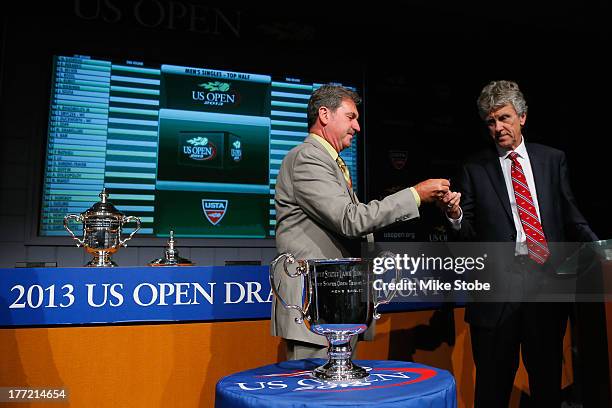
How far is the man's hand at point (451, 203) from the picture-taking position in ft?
5.39

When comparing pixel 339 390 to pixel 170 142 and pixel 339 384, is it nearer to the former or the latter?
pixel 339 384

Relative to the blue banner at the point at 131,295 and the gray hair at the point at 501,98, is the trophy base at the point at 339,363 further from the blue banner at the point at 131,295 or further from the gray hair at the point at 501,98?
the gray hair at the point at 501,98

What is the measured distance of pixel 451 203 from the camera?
5.53ft

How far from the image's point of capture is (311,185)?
144 cm

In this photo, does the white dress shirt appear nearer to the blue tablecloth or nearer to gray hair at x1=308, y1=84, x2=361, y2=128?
gray hair at x1=308, y1=84, x2=361, y2=128

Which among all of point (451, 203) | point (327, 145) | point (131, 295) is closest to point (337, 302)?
point (327, 145)

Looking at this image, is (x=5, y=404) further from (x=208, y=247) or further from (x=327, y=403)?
(x=208, y=247)

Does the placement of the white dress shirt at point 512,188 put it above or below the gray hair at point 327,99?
below

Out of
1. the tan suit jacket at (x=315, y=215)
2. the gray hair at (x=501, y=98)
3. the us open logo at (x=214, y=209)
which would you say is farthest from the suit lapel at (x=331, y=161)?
the us open logo at (x=214, y=209)

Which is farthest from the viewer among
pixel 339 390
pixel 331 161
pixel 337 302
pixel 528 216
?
pixel 528 216

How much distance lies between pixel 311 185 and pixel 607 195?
3.63 meters

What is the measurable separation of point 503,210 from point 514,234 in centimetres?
9

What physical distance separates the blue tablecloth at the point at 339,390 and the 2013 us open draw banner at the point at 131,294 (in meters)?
0.69

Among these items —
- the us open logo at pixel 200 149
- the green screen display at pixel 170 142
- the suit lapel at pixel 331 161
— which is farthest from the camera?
the us open logo at pixel 200 149
